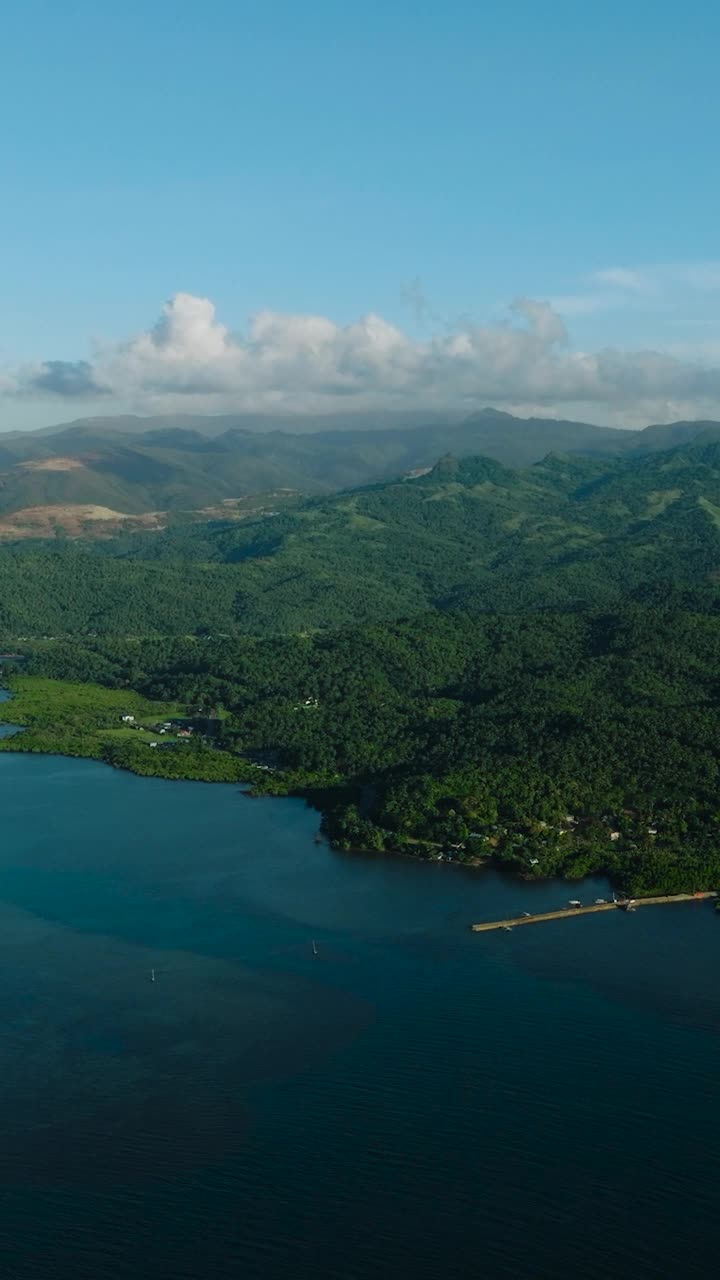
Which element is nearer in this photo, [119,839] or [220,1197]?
[220,1197]

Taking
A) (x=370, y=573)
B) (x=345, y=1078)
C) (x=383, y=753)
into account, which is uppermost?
(x=345, y=1078)

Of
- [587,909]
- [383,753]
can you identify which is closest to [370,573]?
[383,753]

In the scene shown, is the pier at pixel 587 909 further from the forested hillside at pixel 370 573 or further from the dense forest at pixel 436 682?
the forested hillside at pixel 370 573

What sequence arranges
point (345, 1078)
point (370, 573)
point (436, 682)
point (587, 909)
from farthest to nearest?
point (370, 573), point (436, 682), point (587, 909), point (345, 1078)

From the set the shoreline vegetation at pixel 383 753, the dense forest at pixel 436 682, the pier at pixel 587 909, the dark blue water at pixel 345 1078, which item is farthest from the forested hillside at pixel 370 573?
the dark blue water at pixel 345 1078

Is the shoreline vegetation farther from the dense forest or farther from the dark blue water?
the dark blue water

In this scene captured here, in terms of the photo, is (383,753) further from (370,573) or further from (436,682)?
(370,573)

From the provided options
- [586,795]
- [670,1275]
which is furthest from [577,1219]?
[586,795]

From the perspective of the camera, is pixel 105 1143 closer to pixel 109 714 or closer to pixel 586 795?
pixel 586 795
